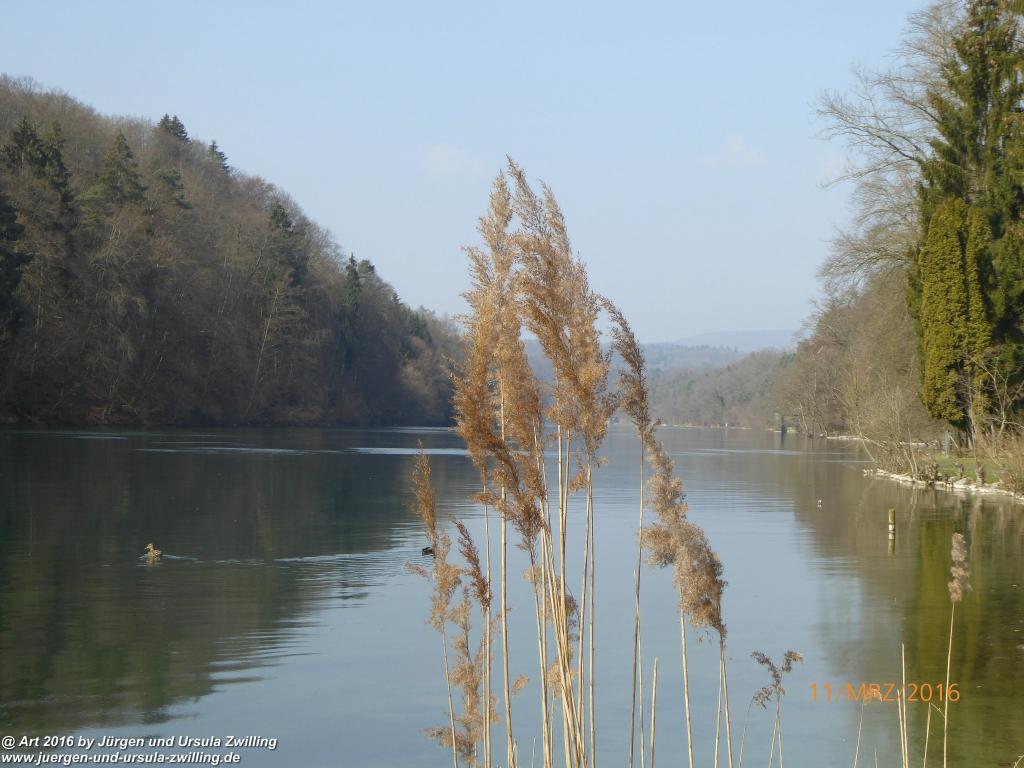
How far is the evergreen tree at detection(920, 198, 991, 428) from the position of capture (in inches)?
1064

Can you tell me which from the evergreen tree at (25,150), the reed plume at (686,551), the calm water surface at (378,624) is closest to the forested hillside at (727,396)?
the evergreen tree at (25,150)

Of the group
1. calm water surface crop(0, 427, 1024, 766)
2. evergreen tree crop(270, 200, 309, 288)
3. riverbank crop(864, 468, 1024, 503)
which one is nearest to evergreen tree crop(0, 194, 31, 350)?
calm water surface crop(0, 427, 1024, 766)

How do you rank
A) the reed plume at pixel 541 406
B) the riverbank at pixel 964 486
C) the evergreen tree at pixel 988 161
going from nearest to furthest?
the reed plume at pixel 541 406, the evergreen tree at pixel 988 161, the riverbank at pixel 964 486

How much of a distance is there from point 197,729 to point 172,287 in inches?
2362

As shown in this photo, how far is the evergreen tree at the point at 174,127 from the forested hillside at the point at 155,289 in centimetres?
16

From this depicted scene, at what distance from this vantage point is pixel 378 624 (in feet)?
41.3

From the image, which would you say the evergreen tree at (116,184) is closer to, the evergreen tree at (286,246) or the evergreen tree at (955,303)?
the evergreen tree at (286,246)

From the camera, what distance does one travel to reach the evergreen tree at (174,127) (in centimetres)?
8550

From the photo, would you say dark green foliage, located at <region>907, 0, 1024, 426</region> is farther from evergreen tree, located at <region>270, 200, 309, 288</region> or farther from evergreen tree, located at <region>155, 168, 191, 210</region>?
evergreen tree, located at <region>270, 200, 309, 288</region>

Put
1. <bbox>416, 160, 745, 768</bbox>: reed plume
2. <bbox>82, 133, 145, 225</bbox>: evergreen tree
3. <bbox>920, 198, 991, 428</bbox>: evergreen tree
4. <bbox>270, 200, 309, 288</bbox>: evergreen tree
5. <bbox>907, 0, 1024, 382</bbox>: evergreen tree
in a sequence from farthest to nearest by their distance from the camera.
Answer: <bbox>270, 200, 309, 288</bbox>: evergreen tree
<bbox>82, 133, 145, 225</bbox>: evergreen tree
<bbox>907, 0, 1024, 382</bbox>: evergreen tree
<bbox>920, 198, 991, 428</bbox>: evergreen tree
<bbox>416, 160, 745, 768</bbox>: reed plume

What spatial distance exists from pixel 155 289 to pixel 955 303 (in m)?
47.0

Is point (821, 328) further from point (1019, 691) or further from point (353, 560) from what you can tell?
point (1019, 691)

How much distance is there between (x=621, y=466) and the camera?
48.0 metres

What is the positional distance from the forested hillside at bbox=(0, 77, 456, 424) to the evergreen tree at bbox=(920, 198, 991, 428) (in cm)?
1498
